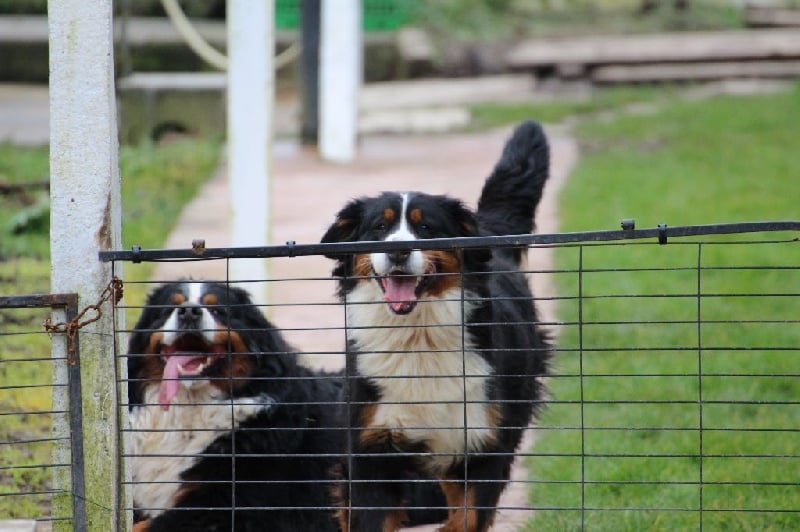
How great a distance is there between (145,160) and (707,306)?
5.52 meters

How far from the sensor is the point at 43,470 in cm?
521

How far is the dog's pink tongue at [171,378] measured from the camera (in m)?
4.73

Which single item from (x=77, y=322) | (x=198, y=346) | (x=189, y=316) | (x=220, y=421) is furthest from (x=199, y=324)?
(x=77, y=322)

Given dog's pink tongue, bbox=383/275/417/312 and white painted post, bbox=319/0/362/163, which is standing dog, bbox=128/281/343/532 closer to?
dog's pink tongue, bbox=383/275/417/312

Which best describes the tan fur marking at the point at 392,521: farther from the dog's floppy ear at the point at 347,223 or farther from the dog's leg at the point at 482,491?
the dog's floppy ear at the point at 347,223

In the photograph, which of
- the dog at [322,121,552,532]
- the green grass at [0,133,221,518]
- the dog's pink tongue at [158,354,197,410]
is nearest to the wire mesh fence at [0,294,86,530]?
the green grass at [0,133,221,518]

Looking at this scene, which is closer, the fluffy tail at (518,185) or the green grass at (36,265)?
the green grass at (36,265)

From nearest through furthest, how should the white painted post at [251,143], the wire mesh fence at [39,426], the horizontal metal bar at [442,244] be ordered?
the horizontal metal bar at [442,244], the wire mesh fence at [39,426], the white painted post at [251,143]

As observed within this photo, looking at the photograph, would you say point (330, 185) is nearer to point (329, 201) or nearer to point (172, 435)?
point (329, 201)

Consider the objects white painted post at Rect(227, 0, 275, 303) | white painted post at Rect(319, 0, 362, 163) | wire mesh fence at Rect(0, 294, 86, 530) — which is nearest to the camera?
wire mesh fence at Rect(0, 294, 86, 530)

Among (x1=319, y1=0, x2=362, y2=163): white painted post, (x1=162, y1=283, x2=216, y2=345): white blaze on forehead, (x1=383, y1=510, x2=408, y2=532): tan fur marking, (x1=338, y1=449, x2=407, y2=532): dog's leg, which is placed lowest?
(x1=383, y1=510, x2=408, y2=532): tan fur marking

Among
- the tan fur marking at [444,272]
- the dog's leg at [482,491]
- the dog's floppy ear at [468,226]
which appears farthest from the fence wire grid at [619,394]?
the tan fur marking at [444,272]

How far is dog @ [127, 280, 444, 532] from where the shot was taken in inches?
183

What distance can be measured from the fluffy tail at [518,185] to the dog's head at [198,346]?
1097mm
